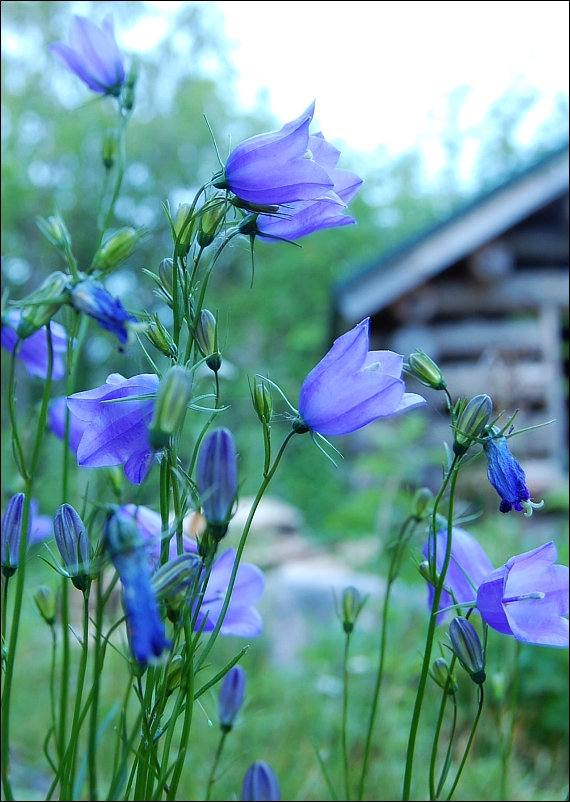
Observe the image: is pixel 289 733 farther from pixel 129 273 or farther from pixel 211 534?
pixel 129 273

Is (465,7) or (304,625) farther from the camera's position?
(304,625)

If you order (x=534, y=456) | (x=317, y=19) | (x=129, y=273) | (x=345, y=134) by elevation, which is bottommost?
(x=534, y=456)

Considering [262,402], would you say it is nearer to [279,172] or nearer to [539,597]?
[279,172]

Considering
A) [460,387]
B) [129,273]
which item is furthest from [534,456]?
[129,273]

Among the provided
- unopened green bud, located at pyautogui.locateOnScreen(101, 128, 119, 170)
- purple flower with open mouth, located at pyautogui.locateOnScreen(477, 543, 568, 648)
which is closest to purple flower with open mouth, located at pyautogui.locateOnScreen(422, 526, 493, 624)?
purple flower with open mouth, located at pyautogui.locateOnScreen(477, 543, 568, 648)

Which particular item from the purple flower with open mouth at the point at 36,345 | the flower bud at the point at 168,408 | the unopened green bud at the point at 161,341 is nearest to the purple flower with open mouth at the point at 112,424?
the unopened green bud at the point at 161,341

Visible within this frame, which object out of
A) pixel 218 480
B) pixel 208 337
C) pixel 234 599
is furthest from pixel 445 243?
pixel 218 480

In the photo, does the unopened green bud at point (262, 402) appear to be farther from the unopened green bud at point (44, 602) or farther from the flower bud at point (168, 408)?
the unopened green bud at point (44, 602)
